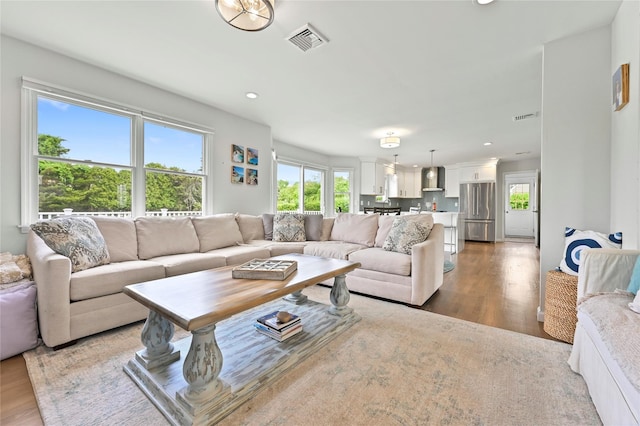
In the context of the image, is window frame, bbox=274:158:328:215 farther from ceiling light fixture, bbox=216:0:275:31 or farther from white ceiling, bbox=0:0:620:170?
ceiling light fixture, bbox=216:0:275:31

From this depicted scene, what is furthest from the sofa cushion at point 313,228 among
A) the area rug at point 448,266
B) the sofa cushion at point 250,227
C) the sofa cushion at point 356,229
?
the area rug at point 448,266

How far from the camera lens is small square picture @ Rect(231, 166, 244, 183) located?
4.39 meters

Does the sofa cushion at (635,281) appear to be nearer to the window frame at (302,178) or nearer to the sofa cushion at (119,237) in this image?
the sofa cushion at (119,237)

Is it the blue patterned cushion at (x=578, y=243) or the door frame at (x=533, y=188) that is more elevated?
the door frame at (x=533, y=188)

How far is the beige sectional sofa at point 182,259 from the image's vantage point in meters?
1.90

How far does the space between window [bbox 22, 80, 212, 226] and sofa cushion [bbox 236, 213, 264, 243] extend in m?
0.74

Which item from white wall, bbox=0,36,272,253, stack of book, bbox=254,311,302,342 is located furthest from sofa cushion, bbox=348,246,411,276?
white wall, bbox=0,36,272,253

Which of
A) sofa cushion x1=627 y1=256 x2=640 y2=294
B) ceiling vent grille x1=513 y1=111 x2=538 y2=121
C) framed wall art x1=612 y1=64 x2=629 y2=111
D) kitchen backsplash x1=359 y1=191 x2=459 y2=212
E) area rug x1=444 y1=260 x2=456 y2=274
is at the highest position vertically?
ceiling vent grille x1=513 y1=111 x2=538 y2=121

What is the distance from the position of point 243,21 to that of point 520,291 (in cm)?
401

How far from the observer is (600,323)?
1257mm

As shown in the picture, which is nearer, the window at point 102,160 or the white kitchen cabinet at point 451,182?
the window at point 102,160

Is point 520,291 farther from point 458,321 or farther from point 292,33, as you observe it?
point 292,33

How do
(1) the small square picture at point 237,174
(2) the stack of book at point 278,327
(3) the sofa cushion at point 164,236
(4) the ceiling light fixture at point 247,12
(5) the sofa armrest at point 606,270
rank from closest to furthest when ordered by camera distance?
(5) the sofa armrest at point 606,270
(4) the ceiling light fixture at point 247,12
(2) the stack of book at point 278,327
(3) the sofa cushion at point 164,236
(1) the small square picture at point 237,174

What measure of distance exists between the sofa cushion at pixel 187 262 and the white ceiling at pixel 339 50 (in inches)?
80.6
